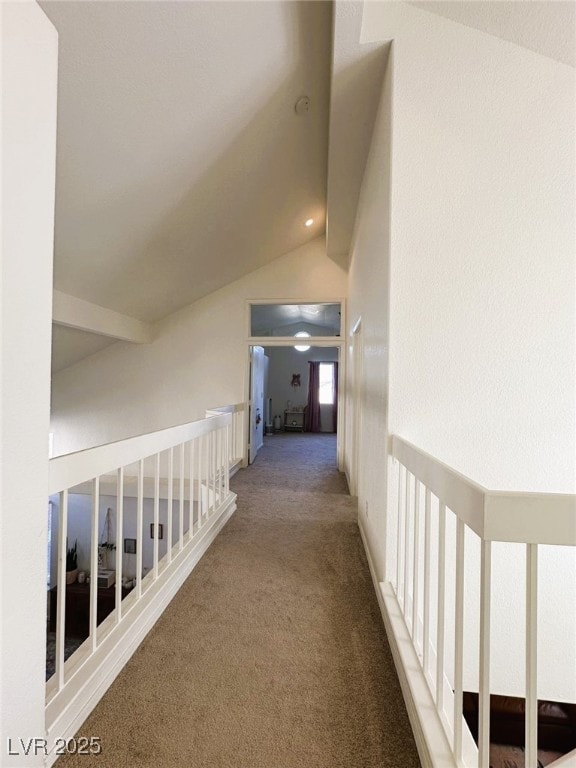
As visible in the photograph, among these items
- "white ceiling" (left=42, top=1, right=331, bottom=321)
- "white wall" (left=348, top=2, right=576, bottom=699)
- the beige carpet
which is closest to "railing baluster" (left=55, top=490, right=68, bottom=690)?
the beige carpet

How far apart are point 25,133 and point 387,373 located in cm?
164

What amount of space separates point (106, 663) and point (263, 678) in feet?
1.93

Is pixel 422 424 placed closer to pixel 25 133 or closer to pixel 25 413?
pixel 25 413

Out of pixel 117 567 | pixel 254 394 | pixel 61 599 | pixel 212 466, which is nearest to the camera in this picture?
pixel 61 599

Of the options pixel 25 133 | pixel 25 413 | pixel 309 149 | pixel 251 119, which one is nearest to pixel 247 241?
pixel 309 149

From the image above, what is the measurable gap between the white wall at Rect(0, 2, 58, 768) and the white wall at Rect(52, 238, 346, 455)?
4.36 m

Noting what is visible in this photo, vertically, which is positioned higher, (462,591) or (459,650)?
(462,591)

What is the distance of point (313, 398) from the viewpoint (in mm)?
9633

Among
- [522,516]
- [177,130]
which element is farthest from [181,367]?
[522,516]

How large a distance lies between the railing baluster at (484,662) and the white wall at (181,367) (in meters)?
4.66

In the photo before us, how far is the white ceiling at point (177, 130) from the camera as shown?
185 cm

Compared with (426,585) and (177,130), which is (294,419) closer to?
(177,130)

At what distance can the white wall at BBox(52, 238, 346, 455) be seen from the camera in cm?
529

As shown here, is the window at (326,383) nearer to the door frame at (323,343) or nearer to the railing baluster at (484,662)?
the door frame at (323,343)
